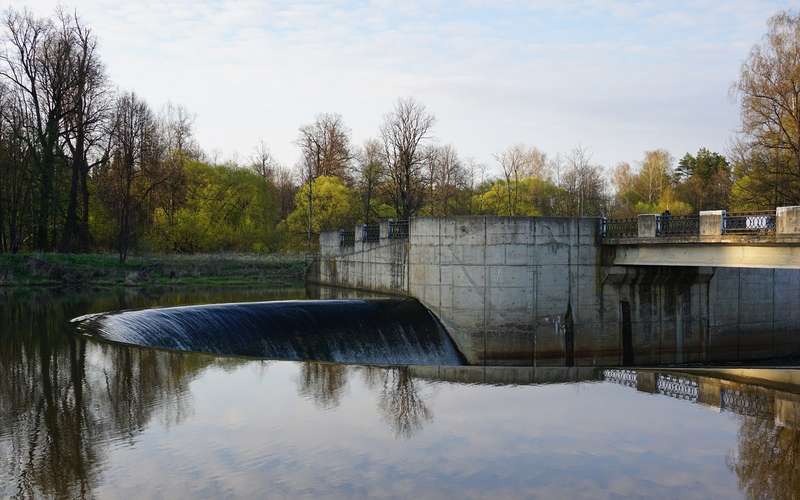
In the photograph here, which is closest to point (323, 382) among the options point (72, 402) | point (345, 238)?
point (72, 402)

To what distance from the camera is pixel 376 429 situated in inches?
555

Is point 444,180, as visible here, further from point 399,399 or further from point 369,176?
point 399,399

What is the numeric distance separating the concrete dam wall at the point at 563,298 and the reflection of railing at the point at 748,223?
434cm

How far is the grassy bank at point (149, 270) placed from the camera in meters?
44.0

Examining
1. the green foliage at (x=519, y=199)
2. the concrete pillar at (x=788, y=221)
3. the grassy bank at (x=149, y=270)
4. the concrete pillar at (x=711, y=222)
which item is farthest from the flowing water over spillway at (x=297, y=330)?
the green foliage at (x=519, y=199)

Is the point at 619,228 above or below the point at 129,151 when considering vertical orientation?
below

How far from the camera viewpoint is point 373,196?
6388 centimetres

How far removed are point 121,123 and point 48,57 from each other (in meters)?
6.70

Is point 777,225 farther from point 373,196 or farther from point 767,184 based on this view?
point 373,196

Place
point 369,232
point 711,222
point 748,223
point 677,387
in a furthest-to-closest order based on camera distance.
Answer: point 369,232 → point 711,222 → point 748,223 → point 677,387

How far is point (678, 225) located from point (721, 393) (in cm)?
963

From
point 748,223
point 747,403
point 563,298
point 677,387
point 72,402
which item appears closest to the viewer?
point 72,402

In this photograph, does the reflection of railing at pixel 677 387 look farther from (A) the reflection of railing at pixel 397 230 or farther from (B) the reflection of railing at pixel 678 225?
(A) the reflection of railing at pixel 397 230

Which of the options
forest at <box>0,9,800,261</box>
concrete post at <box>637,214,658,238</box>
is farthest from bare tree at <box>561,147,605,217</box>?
concrete post at <box>637,214,658,238</box>
